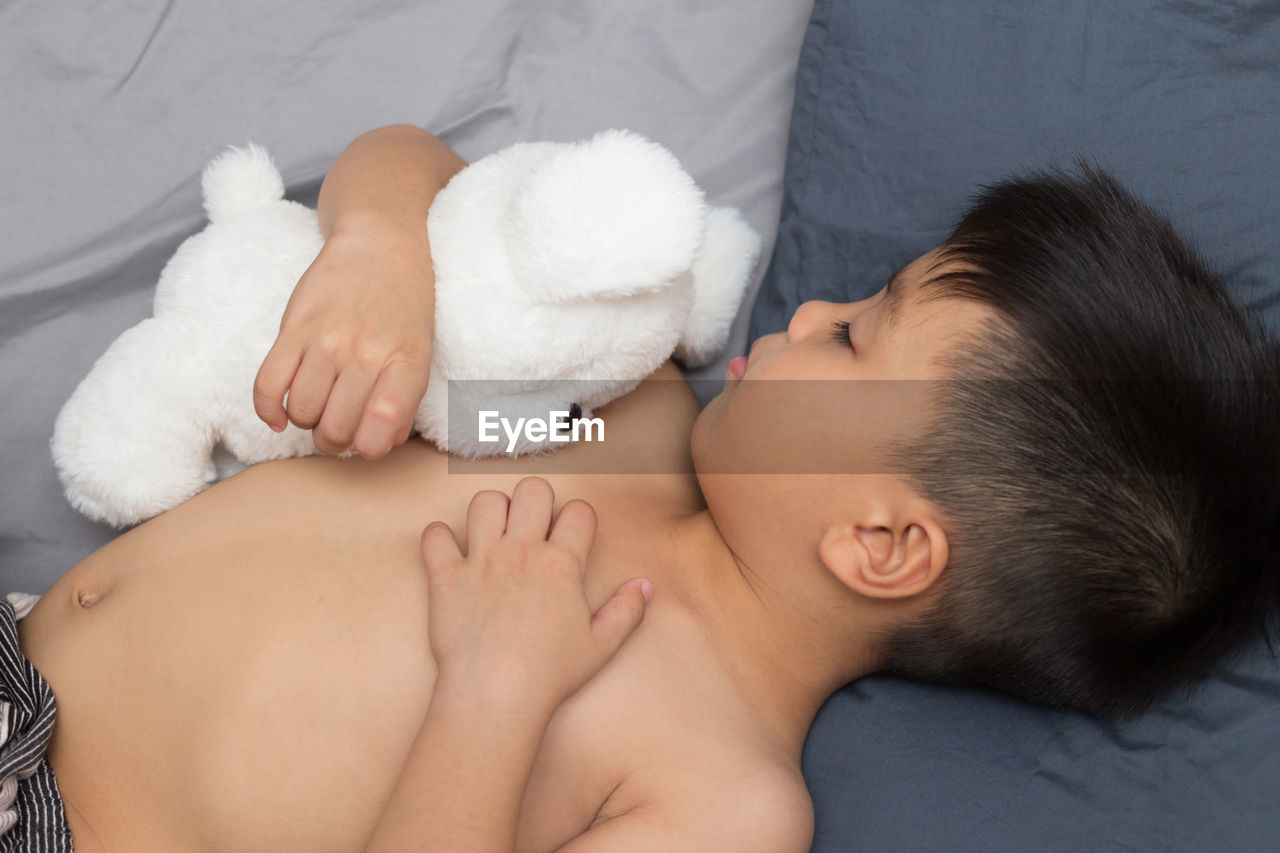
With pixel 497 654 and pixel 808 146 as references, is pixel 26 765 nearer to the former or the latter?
pixel 497 654

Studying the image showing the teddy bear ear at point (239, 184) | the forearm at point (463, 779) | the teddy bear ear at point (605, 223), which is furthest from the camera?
the teddy bear ear at point (239, 184)

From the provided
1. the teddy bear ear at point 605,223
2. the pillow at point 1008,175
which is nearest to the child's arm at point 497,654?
the teddy bear ear at point 605,223

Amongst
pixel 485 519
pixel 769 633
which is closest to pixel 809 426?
pixel 769 633

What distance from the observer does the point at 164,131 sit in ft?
3.82

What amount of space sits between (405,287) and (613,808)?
1.68 feet

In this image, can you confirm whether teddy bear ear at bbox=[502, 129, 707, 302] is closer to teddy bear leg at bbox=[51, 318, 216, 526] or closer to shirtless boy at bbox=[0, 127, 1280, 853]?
shirtless boy at bbox=[0, 127, 1280, 853]

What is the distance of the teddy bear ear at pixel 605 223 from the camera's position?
2.76 ft

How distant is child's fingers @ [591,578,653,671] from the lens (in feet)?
2.78

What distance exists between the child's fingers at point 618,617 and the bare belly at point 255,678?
0.03m

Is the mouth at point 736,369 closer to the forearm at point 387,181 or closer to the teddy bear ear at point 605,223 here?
the teddy bear ear at point 605,223

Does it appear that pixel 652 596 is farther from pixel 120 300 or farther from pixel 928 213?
pixel 120 300

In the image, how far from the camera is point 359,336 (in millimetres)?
831

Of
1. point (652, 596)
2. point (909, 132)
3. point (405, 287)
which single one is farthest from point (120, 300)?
point (909, 132)

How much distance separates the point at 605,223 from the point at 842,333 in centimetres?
25
